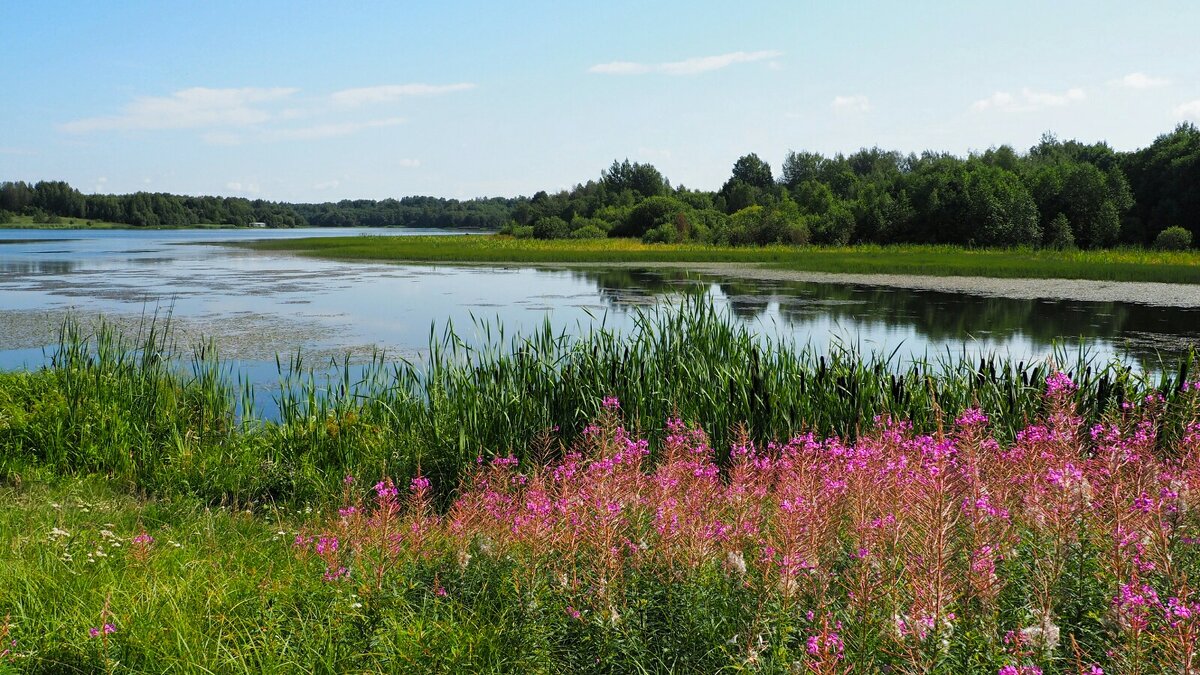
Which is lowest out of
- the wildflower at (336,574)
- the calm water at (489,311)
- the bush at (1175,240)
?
the calm water at (489,311)

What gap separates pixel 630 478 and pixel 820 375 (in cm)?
453

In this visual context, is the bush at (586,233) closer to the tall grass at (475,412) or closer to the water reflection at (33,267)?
the water reflection at (33,267)

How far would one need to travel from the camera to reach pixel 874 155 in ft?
438

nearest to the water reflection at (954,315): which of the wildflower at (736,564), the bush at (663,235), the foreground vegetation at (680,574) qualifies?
the foreground vegetation at (680,574)

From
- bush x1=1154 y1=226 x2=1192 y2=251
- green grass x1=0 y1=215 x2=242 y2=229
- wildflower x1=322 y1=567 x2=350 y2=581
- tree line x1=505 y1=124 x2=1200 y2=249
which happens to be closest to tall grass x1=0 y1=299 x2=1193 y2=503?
wildflower x1=322 y1=567 x2=350 y2=581

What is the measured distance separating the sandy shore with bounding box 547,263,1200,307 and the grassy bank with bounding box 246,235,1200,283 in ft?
7.35

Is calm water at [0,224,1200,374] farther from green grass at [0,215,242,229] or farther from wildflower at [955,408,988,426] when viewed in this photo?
green grass at [0,215,242,229]

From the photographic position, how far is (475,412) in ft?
27.1

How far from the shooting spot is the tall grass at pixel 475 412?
7.93m

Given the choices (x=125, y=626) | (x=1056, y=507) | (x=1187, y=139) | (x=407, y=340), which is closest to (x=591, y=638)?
(x=1056, y=507)

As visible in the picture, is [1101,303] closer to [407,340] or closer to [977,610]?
[407,340]

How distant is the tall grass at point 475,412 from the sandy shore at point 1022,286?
20097 mm

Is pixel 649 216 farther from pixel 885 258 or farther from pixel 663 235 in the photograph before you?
pixel 885 258

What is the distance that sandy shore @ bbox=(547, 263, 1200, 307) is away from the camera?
26547 millimetres
